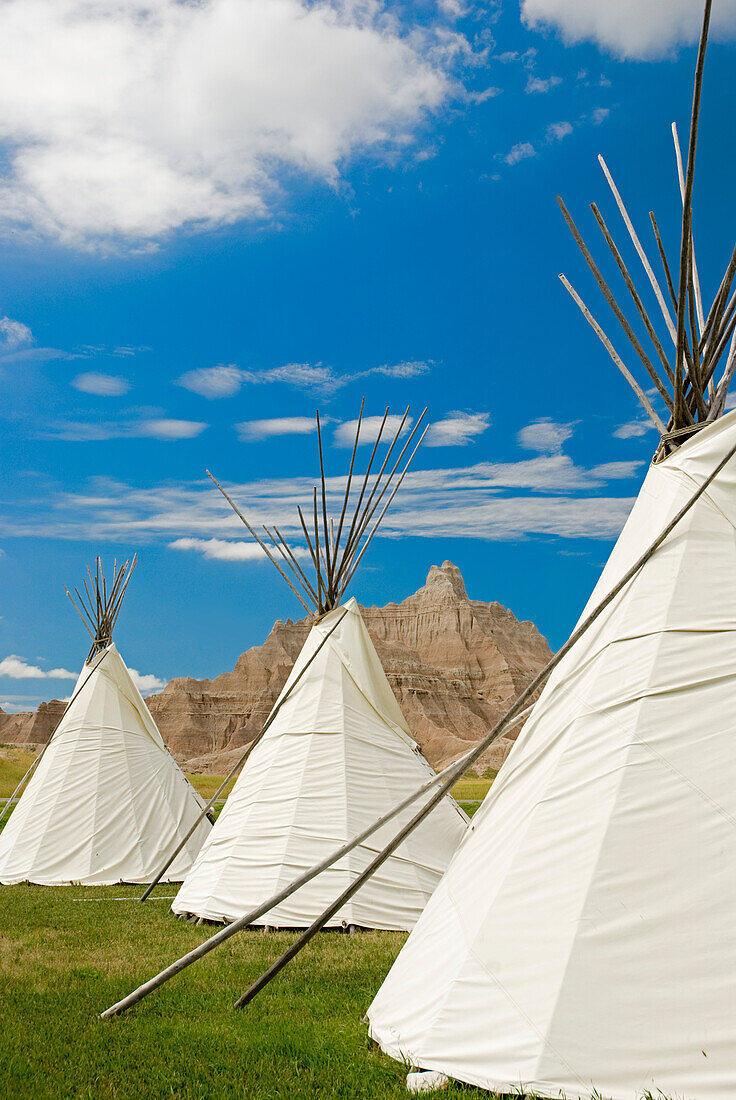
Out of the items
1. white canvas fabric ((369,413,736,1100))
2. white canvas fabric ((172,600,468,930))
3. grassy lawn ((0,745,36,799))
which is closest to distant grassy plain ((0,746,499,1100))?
white canvas fabric ((369,413,736,1100))

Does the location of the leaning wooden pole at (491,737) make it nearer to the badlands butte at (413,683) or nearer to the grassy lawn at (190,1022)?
the grassy lawn at (190,1022)

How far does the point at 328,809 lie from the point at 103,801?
429 cm

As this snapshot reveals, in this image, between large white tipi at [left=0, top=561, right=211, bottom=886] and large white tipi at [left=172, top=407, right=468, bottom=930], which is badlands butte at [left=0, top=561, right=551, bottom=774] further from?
large white tipi at [left=172, top=407, right=468, bottom=930]

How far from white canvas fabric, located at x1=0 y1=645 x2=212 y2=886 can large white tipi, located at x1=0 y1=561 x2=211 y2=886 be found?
12mm

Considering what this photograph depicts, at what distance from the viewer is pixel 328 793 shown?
698cm

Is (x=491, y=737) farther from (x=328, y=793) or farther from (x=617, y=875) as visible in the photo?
(x=328, y=793)

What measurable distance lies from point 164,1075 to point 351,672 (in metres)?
4.76

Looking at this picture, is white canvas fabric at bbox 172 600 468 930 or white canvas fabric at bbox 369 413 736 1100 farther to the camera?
white canvas fabric at bbox 172 600 468 930

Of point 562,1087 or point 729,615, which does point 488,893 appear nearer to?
point 562,1087

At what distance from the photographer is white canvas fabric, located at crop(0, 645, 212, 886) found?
948 centimetres

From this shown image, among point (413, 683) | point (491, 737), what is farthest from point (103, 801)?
point (413, 683)

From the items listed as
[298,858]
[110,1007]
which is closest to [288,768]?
[298,858]

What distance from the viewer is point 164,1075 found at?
3234 millimetres

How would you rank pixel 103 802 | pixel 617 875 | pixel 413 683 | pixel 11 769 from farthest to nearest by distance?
pixel 413 683
pixel 11 769
pixel 103 802
pixel 617 875
